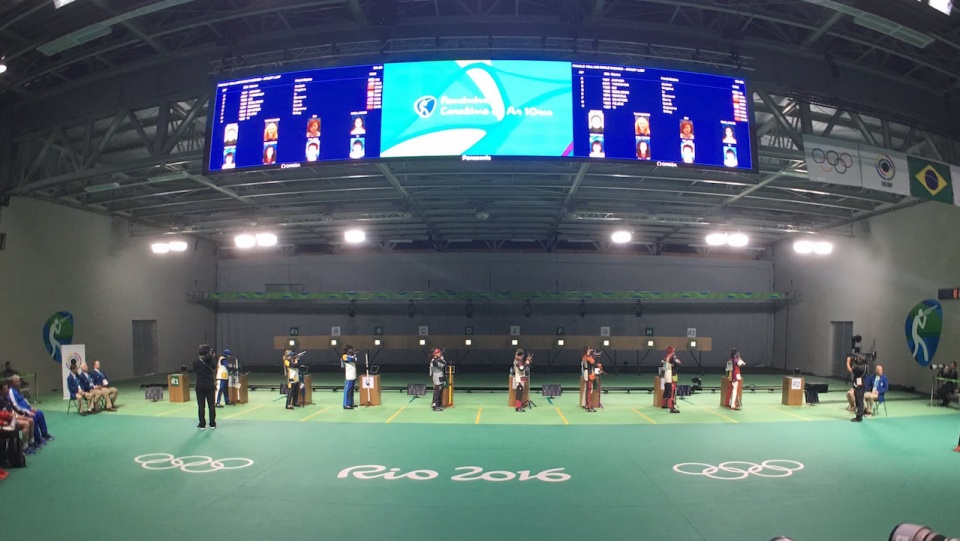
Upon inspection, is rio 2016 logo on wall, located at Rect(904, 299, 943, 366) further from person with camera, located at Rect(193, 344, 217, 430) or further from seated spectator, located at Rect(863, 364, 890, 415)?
person with camera, located at Rect(193, 344, 217, 430)

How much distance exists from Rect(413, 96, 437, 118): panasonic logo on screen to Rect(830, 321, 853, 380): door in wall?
21336 mm

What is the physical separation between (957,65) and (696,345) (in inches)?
615

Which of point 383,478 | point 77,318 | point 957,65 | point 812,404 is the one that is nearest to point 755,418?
point 812,404

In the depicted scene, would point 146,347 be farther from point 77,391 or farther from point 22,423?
point 22,423

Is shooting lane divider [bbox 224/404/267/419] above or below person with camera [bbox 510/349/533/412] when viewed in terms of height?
below

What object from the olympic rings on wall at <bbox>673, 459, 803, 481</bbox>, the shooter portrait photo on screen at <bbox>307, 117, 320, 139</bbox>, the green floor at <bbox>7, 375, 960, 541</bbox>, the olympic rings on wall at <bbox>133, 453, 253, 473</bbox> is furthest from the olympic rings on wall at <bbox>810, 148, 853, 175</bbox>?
the olympic rings on wall at <bbox>133, 453, 253, 473</bbox>

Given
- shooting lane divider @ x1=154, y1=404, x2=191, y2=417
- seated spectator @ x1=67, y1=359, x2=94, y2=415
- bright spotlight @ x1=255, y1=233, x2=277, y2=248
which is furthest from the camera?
bright spotlight @ x1=255, y1=233, x2=277, y2=248

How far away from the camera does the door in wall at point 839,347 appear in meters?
22.0

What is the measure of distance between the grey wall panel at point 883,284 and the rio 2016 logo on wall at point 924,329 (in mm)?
221

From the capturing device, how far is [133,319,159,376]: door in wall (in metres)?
22.4

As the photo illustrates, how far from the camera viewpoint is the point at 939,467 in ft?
28.1

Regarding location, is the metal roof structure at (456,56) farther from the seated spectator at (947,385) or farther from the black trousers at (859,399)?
the seated spectator at (947,385)

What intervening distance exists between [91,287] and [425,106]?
56.8 feet

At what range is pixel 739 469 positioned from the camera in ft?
27.3
